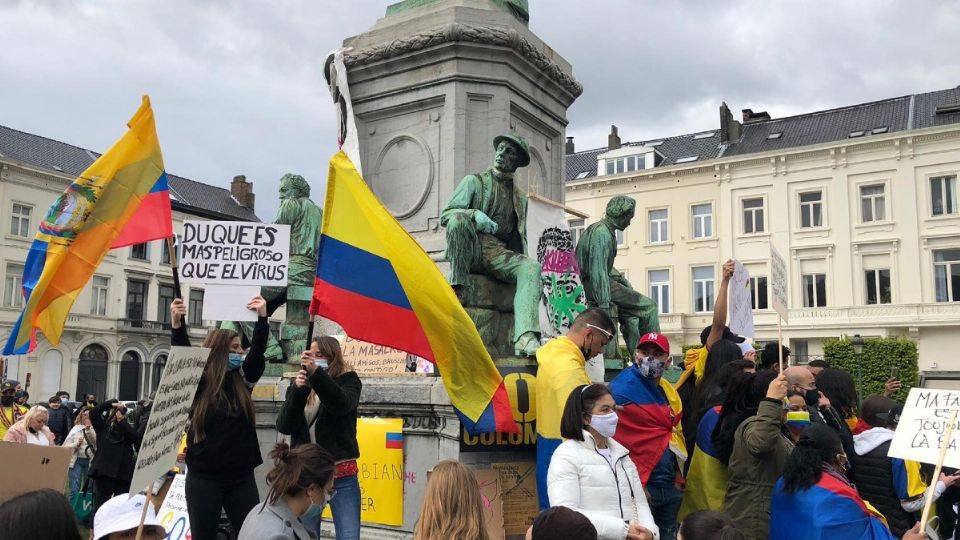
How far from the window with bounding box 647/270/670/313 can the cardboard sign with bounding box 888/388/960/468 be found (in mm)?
42014

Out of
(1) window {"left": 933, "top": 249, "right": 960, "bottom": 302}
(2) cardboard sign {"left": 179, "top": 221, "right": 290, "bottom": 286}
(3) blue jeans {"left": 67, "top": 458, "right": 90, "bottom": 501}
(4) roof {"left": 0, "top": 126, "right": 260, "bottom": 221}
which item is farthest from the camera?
(4) roof {"left": 0, "top": 126, "right": 260, "bottom": 221}

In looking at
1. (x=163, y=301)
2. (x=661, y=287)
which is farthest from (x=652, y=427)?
(x=163, y=301)

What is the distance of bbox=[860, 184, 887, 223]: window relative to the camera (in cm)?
4072

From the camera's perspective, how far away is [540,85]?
32.4ft

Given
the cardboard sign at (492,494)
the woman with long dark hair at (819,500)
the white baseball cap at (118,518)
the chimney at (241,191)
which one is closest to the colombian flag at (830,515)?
the woman with long dark hair at (819,500)

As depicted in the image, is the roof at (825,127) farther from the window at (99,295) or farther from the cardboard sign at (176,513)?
the cardboard sign at (176,513)

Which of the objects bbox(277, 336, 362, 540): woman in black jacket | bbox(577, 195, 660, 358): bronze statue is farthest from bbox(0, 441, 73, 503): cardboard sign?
bbox(577, 195, 660, 358): bronze statue

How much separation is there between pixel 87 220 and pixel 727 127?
44.9 m

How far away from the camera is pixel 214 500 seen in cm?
505

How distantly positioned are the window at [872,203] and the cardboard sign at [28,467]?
42.0 m

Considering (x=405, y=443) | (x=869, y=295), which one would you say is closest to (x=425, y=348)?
(x=405, y=443)

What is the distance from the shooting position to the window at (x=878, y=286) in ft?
132

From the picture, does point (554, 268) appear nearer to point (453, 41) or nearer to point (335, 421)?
point (453, 41)

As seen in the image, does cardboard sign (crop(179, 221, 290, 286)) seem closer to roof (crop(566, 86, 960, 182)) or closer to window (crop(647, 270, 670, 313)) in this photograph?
roof (crop(566, 86, 960, 182))
